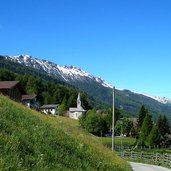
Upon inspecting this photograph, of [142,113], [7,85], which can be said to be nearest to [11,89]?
[7,85]

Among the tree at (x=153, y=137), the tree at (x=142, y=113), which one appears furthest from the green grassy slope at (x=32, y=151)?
the tree at (x=142, y=113)

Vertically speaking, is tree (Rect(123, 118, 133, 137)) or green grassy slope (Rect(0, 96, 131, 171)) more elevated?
tree (Rect(123, 118, 133, 137))

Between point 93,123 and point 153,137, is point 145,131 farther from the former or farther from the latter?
point 93,123

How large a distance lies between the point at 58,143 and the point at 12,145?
4157 mm

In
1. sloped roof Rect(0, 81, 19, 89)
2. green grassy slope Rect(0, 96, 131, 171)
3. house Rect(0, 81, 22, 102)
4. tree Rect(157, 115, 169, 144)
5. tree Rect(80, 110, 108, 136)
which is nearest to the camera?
green grassy slope Rect(0, 96, 131, 171)

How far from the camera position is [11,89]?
2862 inches

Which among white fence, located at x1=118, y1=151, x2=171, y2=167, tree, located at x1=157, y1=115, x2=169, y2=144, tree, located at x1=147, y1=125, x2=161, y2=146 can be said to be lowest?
white fence, located at x1=118, y1=151, x2=171, y2=167

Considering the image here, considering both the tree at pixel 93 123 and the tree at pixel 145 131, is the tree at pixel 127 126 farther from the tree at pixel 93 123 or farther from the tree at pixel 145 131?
the tree at pixel 145 131

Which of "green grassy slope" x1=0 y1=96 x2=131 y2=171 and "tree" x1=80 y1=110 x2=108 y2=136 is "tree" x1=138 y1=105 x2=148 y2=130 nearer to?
"tree" x1=80 y1=110 x2=108 y2=136

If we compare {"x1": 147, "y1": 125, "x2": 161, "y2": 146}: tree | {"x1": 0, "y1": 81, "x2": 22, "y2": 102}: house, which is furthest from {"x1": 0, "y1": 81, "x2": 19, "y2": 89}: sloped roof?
{"x1": 147, "y1": 125, "x2": 161, "y2": 146}: tree

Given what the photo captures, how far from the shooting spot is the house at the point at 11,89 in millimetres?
71688

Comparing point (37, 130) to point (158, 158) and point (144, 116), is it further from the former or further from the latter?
point (144, 116)

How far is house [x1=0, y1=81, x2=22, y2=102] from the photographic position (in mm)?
71688

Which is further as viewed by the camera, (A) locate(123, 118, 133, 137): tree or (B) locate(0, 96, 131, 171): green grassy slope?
(A) locate(123, 118, 133, 137): tree
